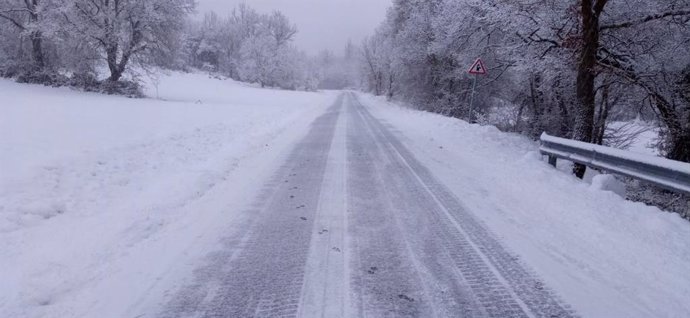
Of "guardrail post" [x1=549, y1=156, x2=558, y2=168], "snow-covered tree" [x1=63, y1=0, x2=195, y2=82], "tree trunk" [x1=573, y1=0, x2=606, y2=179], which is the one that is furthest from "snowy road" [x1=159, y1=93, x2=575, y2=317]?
"snow-covered tree" [x1=63, y1=0, x2=195, y2=82]

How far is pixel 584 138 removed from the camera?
37.3 feet

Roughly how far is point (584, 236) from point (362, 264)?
10.6 feet

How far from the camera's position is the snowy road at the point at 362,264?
3627mm

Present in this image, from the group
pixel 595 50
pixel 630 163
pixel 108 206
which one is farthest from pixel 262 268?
pixel 595 50

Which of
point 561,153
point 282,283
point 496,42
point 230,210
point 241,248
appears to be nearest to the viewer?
point 282,283

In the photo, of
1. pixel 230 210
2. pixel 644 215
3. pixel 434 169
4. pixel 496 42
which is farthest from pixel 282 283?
pixel 496 42

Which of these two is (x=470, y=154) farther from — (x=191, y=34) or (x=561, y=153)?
(x=191, y=34)

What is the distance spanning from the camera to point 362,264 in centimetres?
445

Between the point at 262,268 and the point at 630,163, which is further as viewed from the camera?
the point at 630,163

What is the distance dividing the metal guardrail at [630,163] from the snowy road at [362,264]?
3.32 metres

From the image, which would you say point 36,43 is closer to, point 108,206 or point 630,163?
point 108,206

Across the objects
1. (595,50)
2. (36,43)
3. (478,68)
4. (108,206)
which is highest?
(36,43)

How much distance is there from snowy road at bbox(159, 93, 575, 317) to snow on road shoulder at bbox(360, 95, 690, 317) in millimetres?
336

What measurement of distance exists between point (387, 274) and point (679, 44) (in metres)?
11.9
